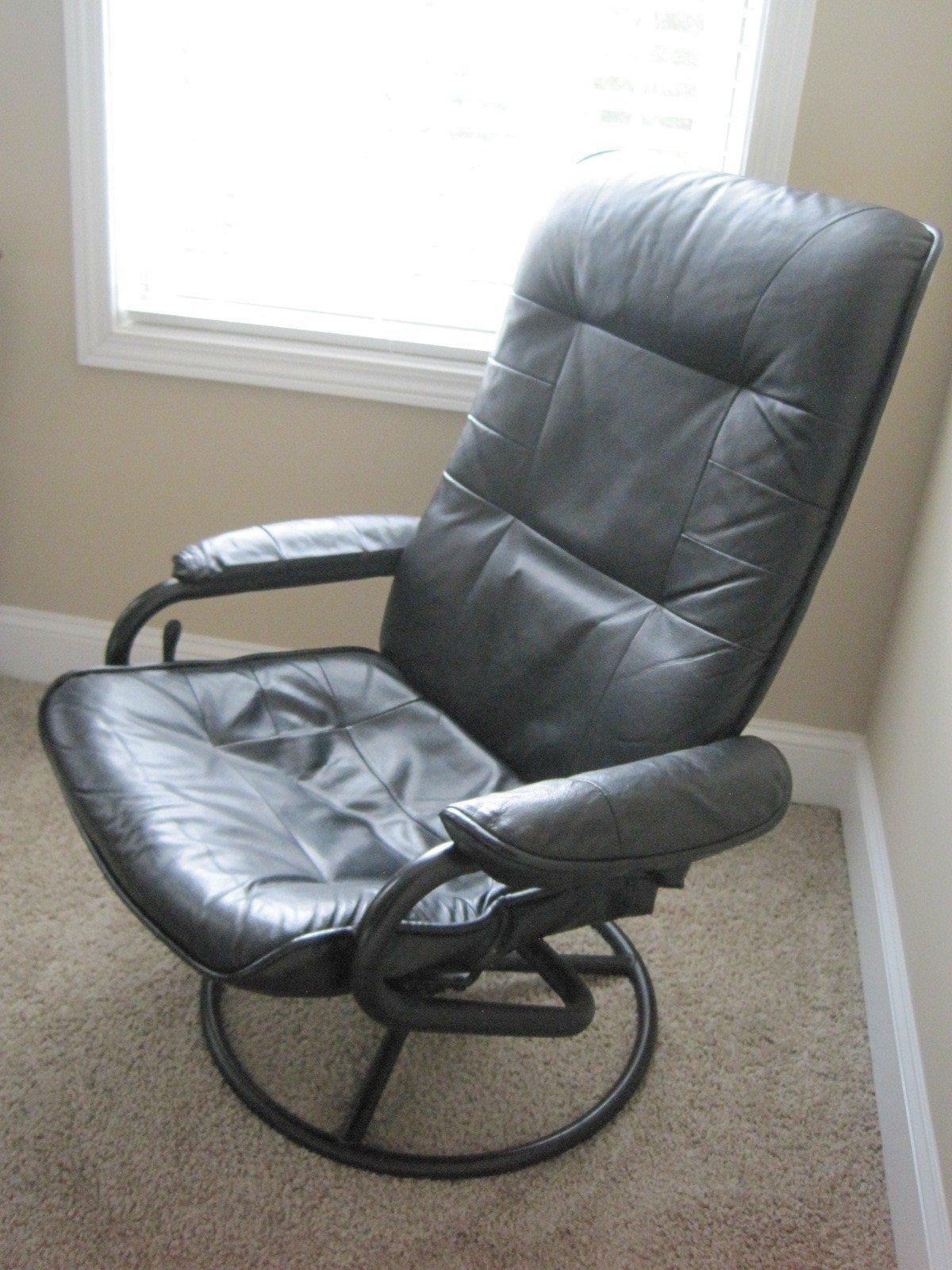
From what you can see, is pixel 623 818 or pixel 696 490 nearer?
pixel 623 818

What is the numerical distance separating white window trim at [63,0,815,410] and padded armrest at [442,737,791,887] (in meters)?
1.01

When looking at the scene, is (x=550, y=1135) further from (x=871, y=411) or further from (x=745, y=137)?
(x=745, y=137)

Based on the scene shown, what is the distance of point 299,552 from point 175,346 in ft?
2.32

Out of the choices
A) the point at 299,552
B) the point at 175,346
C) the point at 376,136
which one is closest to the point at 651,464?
the point at 299,552

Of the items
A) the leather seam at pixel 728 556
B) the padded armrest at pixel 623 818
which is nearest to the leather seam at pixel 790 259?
the leather seam at pixel 728 556

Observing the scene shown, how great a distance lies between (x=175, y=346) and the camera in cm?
206

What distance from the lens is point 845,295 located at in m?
1.20

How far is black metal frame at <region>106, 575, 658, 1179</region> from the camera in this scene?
1.08 metres

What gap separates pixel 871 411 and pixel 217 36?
1.29 m

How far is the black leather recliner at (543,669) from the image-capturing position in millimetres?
1130

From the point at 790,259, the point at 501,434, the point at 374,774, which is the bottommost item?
the point at 374,774

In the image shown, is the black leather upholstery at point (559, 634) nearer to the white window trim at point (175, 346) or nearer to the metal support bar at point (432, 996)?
the metal support bar at point (432, 996)

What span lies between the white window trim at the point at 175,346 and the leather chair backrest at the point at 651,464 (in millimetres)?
430

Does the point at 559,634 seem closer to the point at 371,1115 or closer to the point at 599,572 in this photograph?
the point at 599,572
